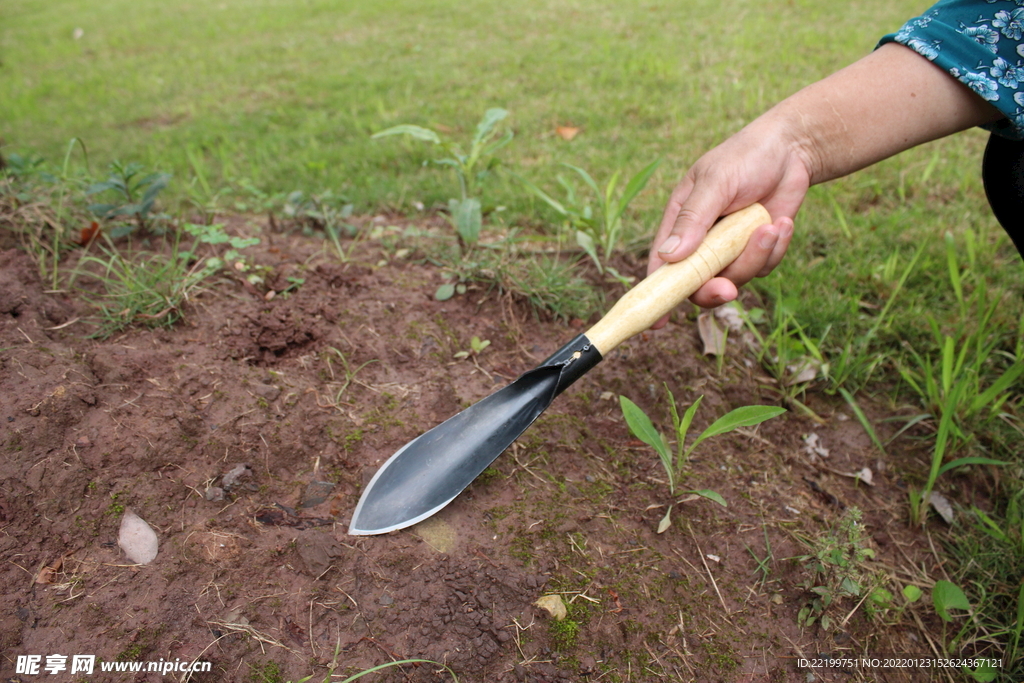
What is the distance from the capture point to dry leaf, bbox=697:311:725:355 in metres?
2.10

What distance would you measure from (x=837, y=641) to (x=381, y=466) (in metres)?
1.18

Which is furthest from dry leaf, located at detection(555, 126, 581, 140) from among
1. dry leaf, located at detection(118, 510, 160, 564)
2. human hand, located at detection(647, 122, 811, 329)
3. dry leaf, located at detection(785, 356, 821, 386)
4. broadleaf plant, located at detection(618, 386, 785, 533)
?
dry leaf, located at detection(118, 510, 160, 564)

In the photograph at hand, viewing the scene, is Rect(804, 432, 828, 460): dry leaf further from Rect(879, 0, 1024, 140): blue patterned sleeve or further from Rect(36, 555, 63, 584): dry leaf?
Rect(36, 555, 63, 584): dry leaf

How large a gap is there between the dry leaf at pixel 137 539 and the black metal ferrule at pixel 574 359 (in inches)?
38.2

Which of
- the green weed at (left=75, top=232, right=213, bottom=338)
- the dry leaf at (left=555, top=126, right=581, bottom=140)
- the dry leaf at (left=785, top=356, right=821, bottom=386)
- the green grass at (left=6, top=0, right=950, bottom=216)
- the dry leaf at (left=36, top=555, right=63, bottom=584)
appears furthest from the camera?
the dry leaf at (left=555, top=126, right=581, bottom=140)

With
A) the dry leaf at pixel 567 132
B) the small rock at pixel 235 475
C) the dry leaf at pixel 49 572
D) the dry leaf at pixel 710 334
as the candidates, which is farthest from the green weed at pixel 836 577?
the dry leaf at pixel 567 132

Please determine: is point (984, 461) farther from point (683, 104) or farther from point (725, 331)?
point (683, 104)

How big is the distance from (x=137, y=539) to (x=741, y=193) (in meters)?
1.77

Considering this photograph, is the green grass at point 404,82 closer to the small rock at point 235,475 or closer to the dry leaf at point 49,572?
the small rock at point 235,475

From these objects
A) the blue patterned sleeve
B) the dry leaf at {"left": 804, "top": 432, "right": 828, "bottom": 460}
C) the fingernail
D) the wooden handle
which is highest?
the blue patterned sleeve

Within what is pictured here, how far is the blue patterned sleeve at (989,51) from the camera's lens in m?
1.44

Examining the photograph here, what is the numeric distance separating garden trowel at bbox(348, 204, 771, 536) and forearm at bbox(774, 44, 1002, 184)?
0.47 metres

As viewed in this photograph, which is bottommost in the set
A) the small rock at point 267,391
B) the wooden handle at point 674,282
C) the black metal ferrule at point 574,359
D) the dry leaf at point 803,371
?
the dry leaf at point 803,371

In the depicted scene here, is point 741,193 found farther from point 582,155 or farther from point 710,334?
point 582,155
